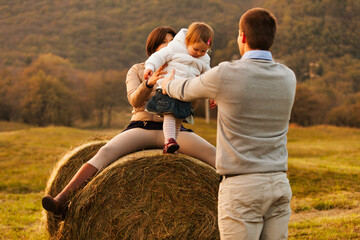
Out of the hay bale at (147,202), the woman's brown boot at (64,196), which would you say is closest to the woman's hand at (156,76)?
the hay bale at (147,202)

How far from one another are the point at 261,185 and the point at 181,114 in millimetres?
1285

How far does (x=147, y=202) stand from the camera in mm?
3799

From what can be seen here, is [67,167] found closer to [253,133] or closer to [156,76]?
[156,76]

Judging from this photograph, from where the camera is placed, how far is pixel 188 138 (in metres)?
4.09

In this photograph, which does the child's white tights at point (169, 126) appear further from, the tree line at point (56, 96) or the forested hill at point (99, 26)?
the forested hill at point (99, 26)

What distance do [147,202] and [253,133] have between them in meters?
1.53

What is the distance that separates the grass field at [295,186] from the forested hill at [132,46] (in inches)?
343

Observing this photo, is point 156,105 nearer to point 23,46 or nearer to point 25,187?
point 25,187

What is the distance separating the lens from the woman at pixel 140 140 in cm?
378

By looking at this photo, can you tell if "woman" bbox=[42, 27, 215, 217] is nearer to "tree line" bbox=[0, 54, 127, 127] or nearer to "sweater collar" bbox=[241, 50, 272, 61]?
"sweater collar" bbox=[241, 50, 272, 61]

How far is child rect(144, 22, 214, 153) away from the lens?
3.66 meters

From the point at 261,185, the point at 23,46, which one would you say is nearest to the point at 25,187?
the point at 261,185

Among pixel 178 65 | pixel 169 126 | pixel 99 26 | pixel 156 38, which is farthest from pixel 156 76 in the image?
pixel 99 26

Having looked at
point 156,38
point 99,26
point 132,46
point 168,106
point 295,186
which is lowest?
point 295,186
